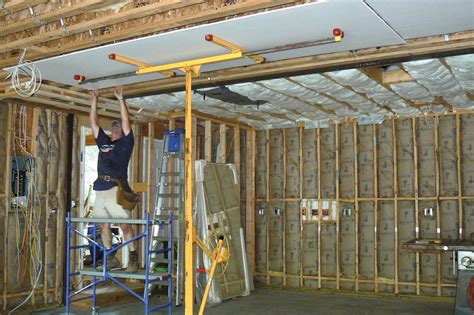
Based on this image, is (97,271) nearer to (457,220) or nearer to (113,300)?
(113,300)

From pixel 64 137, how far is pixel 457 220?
6.57 metres

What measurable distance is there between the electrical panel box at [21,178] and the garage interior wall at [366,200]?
4372mm

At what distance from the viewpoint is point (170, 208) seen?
9.27m

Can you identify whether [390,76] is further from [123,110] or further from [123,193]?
[123,193]

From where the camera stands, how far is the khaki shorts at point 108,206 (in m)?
6.94

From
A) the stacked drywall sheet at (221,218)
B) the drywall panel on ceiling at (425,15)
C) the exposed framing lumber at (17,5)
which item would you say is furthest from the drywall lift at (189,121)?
the stacked drywall sheet at (221,218)

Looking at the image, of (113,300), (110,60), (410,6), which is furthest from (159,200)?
(410,6)

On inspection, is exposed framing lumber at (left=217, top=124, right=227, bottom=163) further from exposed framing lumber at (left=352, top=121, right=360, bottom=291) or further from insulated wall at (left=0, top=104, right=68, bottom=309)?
insulated wall at (left=0, top=104, right=68, bottom=309)

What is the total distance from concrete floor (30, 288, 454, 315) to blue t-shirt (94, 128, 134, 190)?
7.33 ft

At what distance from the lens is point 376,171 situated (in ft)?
31.5

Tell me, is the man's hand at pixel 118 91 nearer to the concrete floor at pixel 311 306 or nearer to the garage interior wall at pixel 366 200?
the concrete floor at pixel 311 306

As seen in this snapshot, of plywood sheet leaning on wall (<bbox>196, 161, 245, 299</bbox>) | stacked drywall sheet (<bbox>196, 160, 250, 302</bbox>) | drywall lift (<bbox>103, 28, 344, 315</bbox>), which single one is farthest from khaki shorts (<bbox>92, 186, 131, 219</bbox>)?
drywall lift (<bbox>103, 28, 344, 315</bbox>)

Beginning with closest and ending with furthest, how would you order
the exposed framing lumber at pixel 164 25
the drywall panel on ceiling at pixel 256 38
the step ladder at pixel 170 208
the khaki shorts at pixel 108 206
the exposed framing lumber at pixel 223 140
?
the drywall panel on ceiling at pixel 256 38 < the exposed framing lumber at pixel 164 25 < the khaki shorts at pixel 108 206 < the step ladder at pixel 170 208 < the exposed framing lumber at pixel 223 140

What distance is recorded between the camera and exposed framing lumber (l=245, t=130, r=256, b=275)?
10.4m
